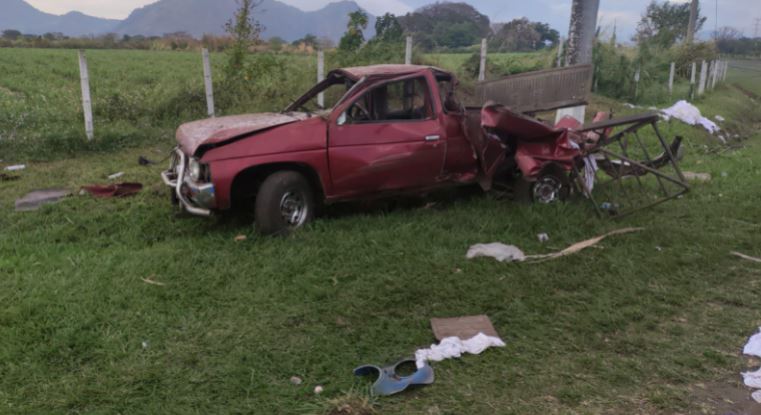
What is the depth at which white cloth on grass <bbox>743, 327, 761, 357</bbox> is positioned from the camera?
3584 mm

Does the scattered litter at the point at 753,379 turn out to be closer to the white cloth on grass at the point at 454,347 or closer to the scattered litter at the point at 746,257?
the white cloth on grass at the point at 454,347

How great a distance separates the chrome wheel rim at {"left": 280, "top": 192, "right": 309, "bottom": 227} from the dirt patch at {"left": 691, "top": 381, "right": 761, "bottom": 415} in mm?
3622

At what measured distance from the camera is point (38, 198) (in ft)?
21.8

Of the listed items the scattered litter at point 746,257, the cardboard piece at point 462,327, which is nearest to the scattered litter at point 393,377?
the cardboard piece at point 462,327

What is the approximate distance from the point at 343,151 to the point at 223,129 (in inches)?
44.6

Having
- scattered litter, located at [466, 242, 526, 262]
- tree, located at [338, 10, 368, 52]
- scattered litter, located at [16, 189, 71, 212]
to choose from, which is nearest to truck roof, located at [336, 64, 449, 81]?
scattered litter, located at [466, 242, 526, 262]

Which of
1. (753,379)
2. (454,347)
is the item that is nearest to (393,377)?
(454,347)

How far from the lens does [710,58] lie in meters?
28.6

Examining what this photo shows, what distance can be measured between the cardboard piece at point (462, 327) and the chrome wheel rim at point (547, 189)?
287cm

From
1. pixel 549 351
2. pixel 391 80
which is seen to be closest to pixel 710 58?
pixel 391 80

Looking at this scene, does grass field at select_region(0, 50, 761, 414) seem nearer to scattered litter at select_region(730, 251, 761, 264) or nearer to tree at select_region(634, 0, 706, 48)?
scattered litter at select_region(730, 251, 761, 264)

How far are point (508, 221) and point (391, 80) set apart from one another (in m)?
1.90

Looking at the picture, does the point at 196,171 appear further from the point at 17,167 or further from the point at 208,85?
the point at 208,85

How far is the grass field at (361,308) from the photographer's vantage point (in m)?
3.12
